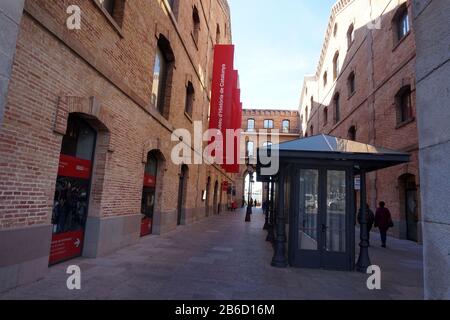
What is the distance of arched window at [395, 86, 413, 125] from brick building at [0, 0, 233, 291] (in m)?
10.5

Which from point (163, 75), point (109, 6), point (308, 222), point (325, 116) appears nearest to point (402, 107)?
point (308, 222)

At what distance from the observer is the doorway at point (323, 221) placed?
6785mm

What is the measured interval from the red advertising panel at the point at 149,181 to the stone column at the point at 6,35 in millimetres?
6673

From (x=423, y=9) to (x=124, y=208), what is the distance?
7841mm

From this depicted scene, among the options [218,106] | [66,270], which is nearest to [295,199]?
[66,270]

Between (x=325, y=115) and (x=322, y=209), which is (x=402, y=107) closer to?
(x=322, y=209)

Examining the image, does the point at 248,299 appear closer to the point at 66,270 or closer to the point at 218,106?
the point at 66,270

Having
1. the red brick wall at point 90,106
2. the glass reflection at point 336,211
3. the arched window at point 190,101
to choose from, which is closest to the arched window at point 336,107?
the arched window at point 190,101

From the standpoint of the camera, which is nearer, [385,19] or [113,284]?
[113,284]

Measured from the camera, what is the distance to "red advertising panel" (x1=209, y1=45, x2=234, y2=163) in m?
17.0

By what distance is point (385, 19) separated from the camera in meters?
15.1

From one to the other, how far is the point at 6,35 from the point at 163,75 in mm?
8434

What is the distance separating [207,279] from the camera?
553cm

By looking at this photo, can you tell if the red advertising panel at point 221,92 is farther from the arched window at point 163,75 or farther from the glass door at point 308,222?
the glass door at point 308,222
